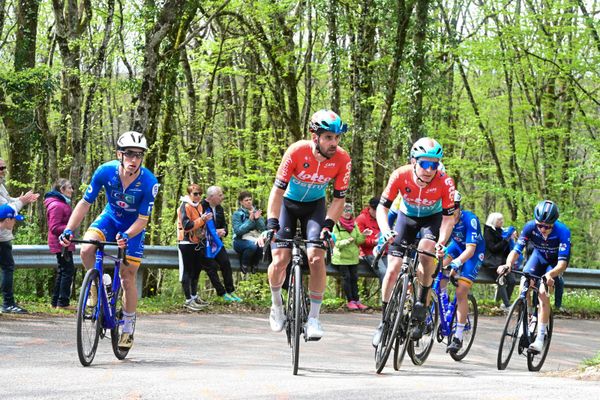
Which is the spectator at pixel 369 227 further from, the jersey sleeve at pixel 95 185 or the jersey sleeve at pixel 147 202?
the jersey sleeve at pixel 95 185

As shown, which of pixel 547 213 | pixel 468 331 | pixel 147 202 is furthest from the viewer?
pixel 468 331

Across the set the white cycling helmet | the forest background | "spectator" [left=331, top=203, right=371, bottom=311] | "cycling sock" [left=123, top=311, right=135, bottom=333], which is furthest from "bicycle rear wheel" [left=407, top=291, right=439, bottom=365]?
the forest background

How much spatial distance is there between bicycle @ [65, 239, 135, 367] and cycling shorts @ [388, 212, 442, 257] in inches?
126

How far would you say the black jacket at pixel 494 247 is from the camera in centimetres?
1819

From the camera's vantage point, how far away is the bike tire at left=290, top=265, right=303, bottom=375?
865cm

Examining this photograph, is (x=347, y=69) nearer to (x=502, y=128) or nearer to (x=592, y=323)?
(x=592, y=323)

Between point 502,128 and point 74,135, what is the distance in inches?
701

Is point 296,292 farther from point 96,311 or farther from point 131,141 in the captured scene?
point 131,141

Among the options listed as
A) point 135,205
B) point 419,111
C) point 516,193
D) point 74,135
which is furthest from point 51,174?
point 135,205

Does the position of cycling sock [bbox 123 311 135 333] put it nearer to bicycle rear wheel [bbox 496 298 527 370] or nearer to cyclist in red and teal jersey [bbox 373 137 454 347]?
cyclist in red and teal jersey [bbox 373 137 454 347]

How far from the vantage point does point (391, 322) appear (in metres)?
9.57

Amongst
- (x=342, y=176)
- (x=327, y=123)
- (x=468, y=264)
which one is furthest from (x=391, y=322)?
(x=468, y=264)

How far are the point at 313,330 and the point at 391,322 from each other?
91 cm

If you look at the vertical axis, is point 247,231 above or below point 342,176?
below
